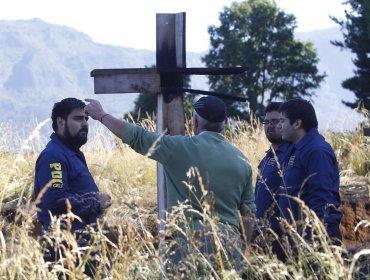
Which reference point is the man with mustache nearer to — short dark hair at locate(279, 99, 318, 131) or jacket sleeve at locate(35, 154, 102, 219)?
short dark hair at locate(279, 99, 318, 131)

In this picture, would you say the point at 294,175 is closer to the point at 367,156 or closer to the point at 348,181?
the point at 348,181

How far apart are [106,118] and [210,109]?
60cm

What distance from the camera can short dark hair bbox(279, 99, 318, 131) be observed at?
5270mm

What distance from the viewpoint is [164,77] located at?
5.79m

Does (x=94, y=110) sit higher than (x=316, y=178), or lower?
higher

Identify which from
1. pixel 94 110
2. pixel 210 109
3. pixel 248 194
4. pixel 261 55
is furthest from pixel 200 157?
pixel 261 55

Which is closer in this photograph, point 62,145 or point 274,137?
point 62,145

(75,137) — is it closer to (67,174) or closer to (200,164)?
(67,174)

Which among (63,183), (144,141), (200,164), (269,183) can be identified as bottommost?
(269,183)

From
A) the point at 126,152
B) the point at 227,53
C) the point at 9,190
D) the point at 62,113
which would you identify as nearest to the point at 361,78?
the point at 227,53

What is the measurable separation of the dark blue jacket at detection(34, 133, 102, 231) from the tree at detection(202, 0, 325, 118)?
146 ft

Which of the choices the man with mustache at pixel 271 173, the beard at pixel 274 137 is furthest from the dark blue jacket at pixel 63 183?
the beard at pixel 274 137

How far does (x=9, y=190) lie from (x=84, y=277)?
6.03m

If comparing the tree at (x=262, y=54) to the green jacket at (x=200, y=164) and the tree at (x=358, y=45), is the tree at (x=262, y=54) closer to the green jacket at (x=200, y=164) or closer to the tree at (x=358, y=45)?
the tree at (x=358, y=45)
